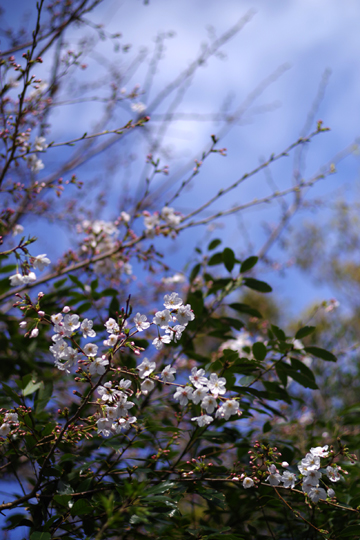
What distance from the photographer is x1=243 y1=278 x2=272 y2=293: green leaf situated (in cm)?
154

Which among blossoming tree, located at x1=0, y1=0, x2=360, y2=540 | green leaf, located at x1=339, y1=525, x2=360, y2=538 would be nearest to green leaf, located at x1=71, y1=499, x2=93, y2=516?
blossoming tree, located at x1=0, y1=0, x2=360, y2=540

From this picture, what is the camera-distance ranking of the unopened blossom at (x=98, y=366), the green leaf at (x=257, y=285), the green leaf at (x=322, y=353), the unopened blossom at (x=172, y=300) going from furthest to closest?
the green leaf at (x=257, y=285), the green leaf at (x=322, y=353), the unopened blossom at (x=172, y=300), the unopened blossom at (x=98, y=366)

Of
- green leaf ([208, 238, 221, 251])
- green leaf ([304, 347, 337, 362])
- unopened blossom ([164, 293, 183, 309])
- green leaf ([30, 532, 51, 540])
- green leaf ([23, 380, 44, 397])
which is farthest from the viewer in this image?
green leaf ([208, 238, 221, 251])

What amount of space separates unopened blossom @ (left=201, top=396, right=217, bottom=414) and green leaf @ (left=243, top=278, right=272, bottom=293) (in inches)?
24.1

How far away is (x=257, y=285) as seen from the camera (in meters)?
1.58

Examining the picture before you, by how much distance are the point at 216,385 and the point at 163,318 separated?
0.23 m

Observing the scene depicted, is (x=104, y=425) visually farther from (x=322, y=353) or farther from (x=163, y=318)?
(x=322, y=353)

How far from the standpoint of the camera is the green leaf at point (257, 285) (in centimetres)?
154

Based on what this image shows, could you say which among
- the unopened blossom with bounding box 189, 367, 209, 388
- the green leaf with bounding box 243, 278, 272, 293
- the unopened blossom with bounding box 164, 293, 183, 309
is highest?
the green leaf with bounding box 243, 278, 272, 293

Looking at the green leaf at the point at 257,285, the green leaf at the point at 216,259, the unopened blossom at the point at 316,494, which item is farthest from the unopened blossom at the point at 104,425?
the green leaf at the point at 216,259

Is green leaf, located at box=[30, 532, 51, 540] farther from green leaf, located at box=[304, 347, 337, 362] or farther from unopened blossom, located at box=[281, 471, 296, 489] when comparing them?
green leaf, located at box=[304, 347, 337, 362]

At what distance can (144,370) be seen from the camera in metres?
1.04

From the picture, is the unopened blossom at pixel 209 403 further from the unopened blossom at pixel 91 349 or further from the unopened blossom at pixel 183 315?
the unopened blossom at pixel 91 349

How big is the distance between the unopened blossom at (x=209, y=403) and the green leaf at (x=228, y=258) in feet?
2.36
